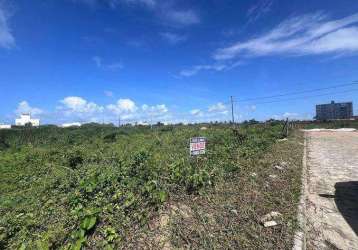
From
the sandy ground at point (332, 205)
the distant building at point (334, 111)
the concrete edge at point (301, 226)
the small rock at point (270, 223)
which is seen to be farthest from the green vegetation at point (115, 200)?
the distant building at point (334, 111)

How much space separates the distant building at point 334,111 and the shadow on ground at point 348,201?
44.1 m

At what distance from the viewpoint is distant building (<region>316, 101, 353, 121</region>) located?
153 feet

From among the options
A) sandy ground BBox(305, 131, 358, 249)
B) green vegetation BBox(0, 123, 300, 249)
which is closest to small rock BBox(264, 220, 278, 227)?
green vegetation BBox(0, 123, 300, 249)

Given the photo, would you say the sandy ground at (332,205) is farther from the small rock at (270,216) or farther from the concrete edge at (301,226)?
the small rock at (270,216)

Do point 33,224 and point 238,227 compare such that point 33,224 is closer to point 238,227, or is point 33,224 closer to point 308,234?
point 238,227

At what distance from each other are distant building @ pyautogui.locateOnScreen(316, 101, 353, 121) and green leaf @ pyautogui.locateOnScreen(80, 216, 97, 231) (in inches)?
1917

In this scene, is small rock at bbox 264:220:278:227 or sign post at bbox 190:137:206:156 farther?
sign post at bbox 190:137:206:156

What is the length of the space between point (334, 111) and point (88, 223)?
5417 centimetres

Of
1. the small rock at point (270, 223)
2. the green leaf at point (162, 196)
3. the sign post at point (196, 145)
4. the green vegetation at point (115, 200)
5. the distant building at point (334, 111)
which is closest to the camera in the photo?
the green vegetation at point (115, 200)

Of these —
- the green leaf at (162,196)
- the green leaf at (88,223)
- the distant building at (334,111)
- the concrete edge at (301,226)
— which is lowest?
the concrete edge at (301,226)

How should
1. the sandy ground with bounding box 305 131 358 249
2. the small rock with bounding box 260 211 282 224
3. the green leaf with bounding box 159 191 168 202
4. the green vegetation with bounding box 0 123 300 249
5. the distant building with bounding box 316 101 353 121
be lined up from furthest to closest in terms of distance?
the distant building with bounding box 316 101 353 121, the green leaf with bounding box 159 191 168 202, the small rock with bounding box 260 211 282 224, the sandy ground with bounding box 305 131 358 249, the green vegetation with bounding box 0 123 300 249

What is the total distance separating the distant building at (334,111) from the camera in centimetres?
4650

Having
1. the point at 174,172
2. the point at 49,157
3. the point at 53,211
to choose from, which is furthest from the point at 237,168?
the point at 49,157

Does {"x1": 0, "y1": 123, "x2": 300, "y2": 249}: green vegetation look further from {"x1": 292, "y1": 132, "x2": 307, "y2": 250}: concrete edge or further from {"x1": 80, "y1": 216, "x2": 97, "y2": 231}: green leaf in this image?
{"x1": 292, "y1": 132, "x2": 307, "y2": 250}: concrete edge
